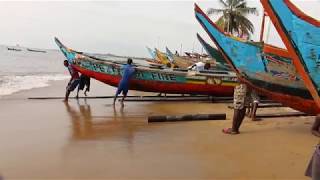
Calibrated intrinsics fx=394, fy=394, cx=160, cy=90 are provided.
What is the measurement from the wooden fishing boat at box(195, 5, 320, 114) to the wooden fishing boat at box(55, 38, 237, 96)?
3.02m

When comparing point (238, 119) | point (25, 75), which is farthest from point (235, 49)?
point (25, 75)

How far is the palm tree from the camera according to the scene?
31.7 meters

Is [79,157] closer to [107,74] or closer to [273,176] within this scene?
[273,176]

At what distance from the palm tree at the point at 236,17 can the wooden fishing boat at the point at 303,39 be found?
26.3 meters

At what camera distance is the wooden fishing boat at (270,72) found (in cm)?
721

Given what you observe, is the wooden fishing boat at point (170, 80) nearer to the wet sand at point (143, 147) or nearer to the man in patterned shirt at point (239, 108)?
the wet sand at point (143, 147)

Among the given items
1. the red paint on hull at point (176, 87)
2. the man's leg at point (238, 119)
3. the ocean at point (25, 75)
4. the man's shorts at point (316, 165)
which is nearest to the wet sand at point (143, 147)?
the man's leg at point (238, 119)

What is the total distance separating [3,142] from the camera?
6246 millimetres

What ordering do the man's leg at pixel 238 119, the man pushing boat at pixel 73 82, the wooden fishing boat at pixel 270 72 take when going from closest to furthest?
the man's leg at pixel 238 119
the wooden fishing boat at pixel 270 72
the man pushing boat at pixel 73 82

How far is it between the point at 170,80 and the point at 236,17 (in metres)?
21.9

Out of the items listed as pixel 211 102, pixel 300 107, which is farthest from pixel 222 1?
pixel 300 107

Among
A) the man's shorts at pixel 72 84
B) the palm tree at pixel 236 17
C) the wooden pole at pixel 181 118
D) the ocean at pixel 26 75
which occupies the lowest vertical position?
the ocean at pixel 26 75

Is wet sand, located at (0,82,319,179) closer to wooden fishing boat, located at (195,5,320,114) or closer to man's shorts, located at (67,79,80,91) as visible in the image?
wooden fishing boat, located at (195,5,320,114)

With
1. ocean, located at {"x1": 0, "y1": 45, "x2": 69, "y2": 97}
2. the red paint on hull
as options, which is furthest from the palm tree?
the red paint on hull
